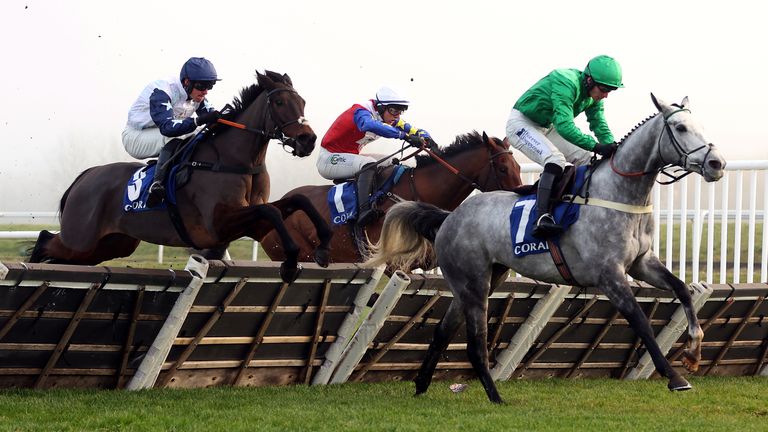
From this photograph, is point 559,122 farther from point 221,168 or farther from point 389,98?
point 389,98

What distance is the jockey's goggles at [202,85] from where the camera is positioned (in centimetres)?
756

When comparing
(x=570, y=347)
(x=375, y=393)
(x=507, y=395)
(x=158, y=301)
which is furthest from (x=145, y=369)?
(x=570, y=347)

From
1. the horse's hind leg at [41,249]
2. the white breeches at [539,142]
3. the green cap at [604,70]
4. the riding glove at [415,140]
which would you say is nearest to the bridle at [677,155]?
the green cap at [604,70]

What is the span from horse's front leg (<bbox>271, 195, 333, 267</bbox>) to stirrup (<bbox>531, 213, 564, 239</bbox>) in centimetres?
124

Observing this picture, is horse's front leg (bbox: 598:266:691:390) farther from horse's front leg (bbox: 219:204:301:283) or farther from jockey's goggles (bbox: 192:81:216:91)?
jockey's goggles (bbox: 192:81:216:91)

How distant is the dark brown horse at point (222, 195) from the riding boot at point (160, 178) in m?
0.11

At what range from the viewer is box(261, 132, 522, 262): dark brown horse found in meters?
8.42

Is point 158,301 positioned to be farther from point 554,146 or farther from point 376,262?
point 554,146

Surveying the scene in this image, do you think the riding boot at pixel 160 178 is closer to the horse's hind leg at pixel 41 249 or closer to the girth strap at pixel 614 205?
the horse's hind leg at pixel 41 249

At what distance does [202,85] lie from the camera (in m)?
7.59

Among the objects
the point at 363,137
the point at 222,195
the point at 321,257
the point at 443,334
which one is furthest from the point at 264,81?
the point at 443,334

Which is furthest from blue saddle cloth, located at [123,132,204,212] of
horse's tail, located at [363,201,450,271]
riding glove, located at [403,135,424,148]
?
riding glove, located at [403,135,424,148]

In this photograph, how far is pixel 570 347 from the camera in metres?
7.39

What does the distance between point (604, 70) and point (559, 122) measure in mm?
410
